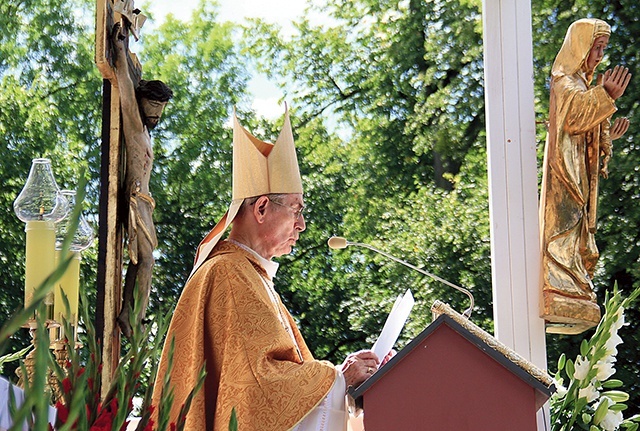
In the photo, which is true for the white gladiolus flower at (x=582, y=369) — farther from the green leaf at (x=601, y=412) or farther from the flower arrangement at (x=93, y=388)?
the flower arrangement at (x=93, y=388)

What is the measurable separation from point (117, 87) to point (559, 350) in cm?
598

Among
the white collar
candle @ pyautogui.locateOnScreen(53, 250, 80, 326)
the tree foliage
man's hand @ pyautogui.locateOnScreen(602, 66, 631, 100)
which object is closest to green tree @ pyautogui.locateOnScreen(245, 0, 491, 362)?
the tree foliage

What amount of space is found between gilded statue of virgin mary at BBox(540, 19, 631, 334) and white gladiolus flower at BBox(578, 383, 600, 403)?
46 centimetres

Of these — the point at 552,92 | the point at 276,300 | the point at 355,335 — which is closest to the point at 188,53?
the point at 355,335

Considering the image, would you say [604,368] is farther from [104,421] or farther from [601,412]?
[104,421]

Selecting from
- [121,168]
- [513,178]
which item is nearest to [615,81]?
[513,178]

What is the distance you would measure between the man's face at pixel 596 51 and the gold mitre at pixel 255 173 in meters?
1.35

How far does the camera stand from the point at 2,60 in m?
11.2

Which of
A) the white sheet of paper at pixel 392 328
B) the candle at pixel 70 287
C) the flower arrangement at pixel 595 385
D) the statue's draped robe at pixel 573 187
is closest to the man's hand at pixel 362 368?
the white sheet of paper at pixel 392 328

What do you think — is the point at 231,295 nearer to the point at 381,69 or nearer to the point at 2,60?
the point at 381,69

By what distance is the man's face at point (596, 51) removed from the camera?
4.02 m

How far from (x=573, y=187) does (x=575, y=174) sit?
60 mm

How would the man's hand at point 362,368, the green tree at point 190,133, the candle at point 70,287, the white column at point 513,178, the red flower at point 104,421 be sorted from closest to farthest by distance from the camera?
the red flower at point 104,421, the candle at point 70,287, the man's hand at point 362,368, the white column at point 513,178, the green tree at point 190,133

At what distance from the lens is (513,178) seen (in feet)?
13.8
